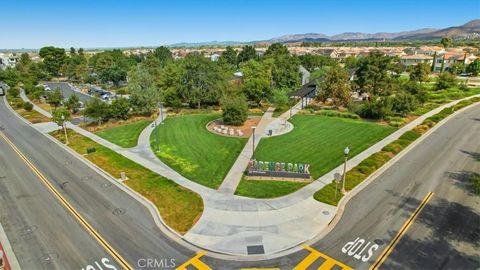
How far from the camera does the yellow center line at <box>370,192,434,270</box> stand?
1638 centimetres

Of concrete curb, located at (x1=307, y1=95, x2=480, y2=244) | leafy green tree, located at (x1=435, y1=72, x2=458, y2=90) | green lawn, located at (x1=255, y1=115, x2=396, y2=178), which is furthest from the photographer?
leafy green tree, located at (x1=435, y1=72, x2=458, y2=90)

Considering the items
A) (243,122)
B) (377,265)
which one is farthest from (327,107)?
(377,265)

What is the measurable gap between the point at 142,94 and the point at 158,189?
31.1 metres

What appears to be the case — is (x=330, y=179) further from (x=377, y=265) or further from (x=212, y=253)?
(x=212, y=253)

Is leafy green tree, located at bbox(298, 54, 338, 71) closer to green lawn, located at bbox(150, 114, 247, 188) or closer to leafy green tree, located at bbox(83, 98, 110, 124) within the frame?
green lawn, located at bbox(150, 114, 247, 188)

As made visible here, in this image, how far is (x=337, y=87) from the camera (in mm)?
54438

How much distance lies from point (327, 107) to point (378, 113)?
1175cm

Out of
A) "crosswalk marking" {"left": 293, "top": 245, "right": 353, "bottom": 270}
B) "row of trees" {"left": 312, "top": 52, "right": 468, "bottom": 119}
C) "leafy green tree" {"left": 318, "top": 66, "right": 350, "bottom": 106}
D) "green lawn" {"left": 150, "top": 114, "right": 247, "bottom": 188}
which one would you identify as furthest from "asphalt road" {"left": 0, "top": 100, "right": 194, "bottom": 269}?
"leafy green tree" {"left": 318, "top": 66, "right": 350, "bottom": 106}

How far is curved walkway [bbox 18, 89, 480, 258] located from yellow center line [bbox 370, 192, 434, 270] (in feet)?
12.9

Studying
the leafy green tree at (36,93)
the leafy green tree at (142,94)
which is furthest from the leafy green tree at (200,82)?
the leafy green tree at (36,93)

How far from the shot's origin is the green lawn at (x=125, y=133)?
127 feet

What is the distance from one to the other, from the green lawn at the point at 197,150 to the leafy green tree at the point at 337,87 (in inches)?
1003

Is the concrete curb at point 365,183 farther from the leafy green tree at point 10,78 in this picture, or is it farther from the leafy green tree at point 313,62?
the leafy green tree at point 10,78

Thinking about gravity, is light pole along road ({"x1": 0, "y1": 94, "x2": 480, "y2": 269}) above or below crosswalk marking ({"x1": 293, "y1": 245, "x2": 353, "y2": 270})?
above
